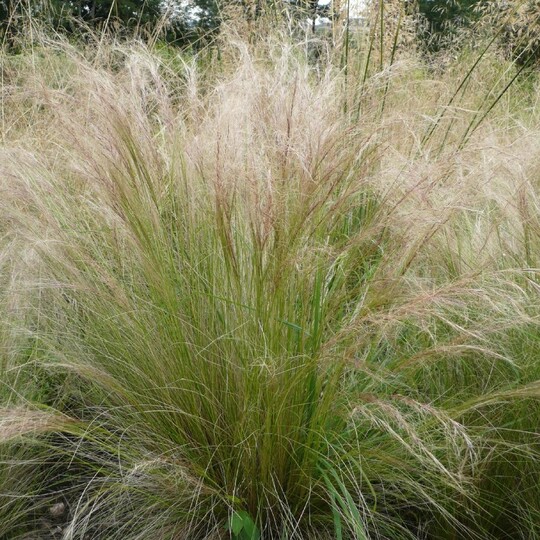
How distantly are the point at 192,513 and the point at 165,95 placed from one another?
119 cm

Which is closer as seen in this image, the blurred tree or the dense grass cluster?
the dense grass cluster

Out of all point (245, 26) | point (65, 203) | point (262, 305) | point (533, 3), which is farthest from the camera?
point (245, 26)

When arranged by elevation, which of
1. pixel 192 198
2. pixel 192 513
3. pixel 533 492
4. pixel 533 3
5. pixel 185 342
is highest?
pixel 533 3

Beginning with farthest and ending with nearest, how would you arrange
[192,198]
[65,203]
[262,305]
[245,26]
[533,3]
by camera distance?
1. [245,26]
2. [533,3]
3. [65,203]
4. [192,198]
5. [262,305]

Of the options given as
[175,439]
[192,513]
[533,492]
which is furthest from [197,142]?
[533,492]

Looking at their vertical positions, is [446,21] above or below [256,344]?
above

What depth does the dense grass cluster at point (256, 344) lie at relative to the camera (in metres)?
1.76

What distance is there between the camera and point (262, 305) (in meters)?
1.81

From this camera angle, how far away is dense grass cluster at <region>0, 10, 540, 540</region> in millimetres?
1763

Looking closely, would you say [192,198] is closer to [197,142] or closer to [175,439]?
[197,142]

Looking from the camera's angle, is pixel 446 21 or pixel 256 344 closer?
pixel 256 344

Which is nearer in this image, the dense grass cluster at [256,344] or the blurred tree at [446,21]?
the dense grass cluster at [256,344]

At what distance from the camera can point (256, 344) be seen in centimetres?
180

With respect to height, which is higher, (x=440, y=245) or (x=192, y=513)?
(x=440, y=245)
